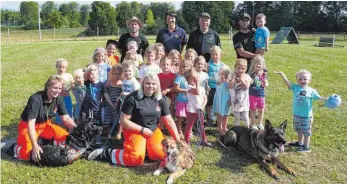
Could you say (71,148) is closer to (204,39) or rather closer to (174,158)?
(174,158)

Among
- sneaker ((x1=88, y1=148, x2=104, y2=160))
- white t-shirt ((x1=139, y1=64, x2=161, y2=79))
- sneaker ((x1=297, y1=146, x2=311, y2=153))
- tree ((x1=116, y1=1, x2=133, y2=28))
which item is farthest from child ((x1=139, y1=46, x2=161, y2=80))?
tree ((x1=116, y1=1, x2=133, y2=28))

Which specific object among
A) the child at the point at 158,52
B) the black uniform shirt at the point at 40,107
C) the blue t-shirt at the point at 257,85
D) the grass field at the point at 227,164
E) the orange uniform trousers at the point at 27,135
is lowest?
the grass field at the point at 227,164

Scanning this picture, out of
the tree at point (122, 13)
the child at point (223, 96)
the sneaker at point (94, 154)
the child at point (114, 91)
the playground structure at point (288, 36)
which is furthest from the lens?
the tree at point (122, 13)

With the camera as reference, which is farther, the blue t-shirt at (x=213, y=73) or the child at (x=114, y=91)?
the blue t-shirt at (x=213, y=73)

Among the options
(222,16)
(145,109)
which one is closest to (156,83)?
(145,109)

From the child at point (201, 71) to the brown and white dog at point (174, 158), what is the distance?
1483mm

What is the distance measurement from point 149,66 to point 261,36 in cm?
241

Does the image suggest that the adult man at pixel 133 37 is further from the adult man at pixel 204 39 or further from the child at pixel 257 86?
the child at pixel 257 86

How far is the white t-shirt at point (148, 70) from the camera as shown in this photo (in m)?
5.89

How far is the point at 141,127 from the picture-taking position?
466cm

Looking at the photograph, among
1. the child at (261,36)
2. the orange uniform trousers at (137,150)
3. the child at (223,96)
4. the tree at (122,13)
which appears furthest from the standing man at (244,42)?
the tree at (122,13)

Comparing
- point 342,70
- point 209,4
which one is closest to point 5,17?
point 209,4

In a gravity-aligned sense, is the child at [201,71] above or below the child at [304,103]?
above

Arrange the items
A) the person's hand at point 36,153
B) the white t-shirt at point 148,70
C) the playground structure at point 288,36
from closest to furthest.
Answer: the person's hand at point 36,153 → the white t-shirt at point 148,70 → the playground structure at point 288,36
